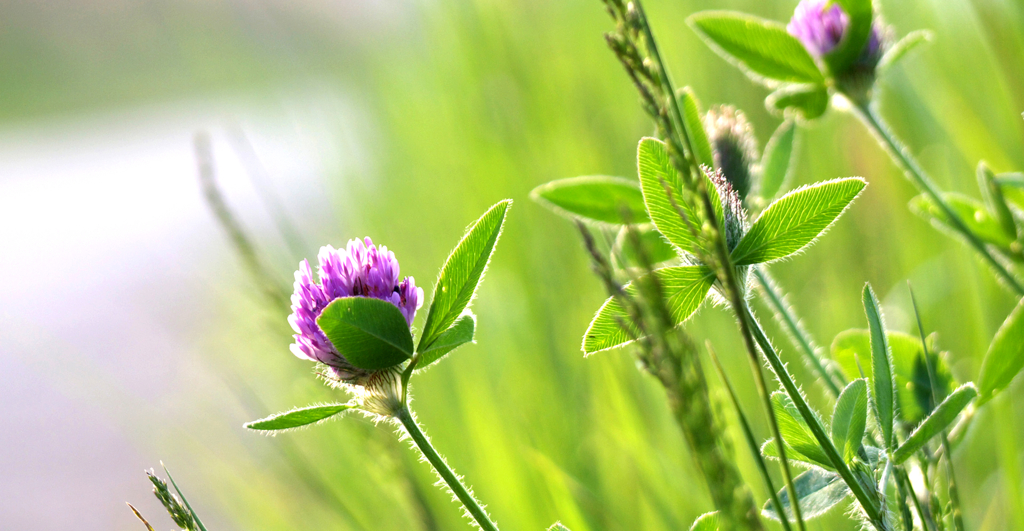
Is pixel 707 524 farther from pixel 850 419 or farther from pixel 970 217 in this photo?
pixel 970 217

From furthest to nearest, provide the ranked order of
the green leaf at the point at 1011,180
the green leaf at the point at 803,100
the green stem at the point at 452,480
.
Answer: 1. the green leaf at the point at 803,100
2. the green leaf at the point at 1011,180
3. the green stem at the point at 452,480

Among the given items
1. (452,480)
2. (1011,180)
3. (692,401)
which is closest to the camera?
(692,401)

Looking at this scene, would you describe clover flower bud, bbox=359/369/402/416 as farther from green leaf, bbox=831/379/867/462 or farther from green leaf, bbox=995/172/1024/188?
green leaf, bbox=995/172/1024/188

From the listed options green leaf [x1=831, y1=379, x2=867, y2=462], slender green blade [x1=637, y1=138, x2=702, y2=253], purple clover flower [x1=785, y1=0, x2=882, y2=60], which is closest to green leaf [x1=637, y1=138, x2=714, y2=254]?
slender green blade [x1=637, y1=138, x2=702, y2=253]

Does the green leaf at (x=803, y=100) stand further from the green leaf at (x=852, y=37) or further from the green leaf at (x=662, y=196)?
the green leaf at (x=662, y=196)

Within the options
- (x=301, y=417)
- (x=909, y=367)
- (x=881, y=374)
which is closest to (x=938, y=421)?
(x=881, y=374)

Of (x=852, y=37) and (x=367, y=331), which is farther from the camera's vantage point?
(x=852, y=37)

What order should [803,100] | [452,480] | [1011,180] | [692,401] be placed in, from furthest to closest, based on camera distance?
[803,100]
[1011,180]
[452,480]
[692,401]

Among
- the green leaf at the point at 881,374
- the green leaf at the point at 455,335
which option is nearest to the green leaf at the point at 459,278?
the green leaf at the point at 455,335
